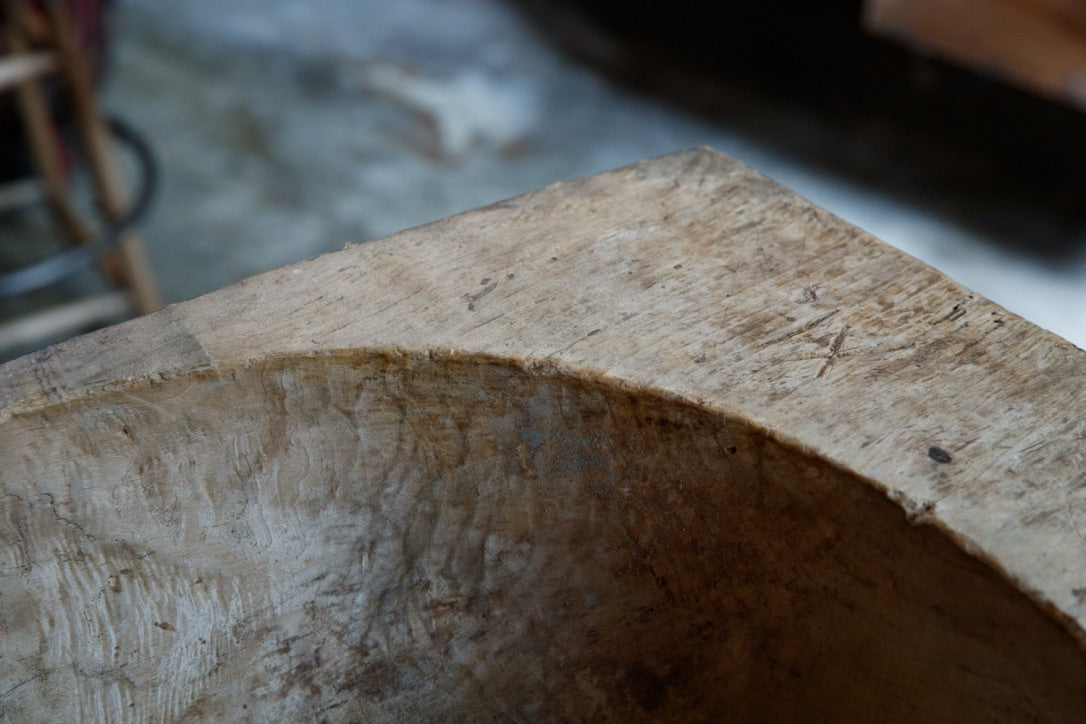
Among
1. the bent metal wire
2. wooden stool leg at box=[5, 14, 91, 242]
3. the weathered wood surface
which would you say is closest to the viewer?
the weathered wood surface

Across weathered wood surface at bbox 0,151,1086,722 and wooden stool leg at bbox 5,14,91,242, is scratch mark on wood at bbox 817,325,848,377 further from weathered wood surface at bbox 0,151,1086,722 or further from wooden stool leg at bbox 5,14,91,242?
wooden stool leg at bbox 5,14,91,242

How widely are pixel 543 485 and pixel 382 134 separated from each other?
259 centimetres

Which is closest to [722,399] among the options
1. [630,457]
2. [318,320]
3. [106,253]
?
[630,457]

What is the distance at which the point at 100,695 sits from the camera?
90 cm

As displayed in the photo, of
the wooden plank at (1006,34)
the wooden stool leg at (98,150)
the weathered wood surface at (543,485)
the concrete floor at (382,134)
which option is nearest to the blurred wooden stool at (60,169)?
the wooden stool leg at (98,150)

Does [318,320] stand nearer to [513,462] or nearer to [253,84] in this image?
[513,462]

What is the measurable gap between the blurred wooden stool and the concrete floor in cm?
30

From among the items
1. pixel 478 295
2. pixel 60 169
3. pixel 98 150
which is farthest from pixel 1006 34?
pixel 60 169

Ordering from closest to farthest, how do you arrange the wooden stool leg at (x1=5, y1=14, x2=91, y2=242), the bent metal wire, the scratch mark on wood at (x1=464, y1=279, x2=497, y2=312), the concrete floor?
the scratch mark on wood at (x1=464, y1=279, x2=497, y2=312) → the bent metal wire → the wooden stool leg at (x1=5, y1=14, x2=91, y2=242) → the concrete floor

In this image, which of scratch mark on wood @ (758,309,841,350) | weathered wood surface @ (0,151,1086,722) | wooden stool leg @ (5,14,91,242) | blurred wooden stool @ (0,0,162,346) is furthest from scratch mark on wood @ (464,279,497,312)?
wooden stool leg @ (5,14,91,242)

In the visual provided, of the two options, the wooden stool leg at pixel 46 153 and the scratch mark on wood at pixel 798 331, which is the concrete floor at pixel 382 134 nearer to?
the wooden stool leg at pixel 46 153

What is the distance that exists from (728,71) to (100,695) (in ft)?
10.0

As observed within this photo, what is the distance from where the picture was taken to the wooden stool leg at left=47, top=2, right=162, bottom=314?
84.3 inches

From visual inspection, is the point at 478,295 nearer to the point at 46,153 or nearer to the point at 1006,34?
the point at 46,153
